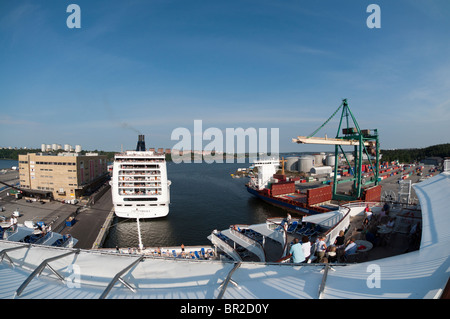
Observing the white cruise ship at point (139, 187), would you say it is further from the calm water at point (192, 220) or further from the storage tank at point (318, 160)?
the storage tank at point (318, 160)

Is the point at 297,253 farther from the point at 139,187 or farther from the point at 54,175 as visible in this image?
the point at 54,175

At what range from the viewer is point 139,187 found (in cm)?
1988

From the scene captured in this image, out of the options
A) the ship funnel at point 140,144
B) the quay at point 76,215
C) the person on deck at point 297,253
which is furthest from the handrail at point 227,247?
the ship funnel at point 140,144

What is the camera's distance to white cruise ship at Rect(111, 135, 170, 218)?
19.3 meters

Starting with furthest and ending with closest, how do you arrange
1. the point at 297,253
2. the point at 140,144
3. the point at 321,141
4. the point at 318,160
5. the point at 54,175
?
1. the point at 318,160
2. the point at 140,144
3. the point at 54,175
4. the point at 321,141
5. the point at 297,253

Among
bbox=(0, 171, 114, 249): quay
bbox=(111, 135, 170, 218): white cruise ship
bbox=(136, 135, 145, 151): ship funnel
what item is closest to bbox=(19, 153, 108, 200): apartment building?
bbox=(0, 171, 114, 249): quay

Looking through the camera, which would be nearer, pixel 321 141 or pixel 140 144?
pixel 321 141

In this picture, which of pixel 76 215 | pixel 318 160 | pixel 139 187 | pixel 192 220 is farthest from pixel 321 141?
pixel 318 160

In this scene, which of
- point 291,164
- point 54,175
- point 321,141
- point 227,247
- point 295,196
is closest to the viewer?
point 227,247

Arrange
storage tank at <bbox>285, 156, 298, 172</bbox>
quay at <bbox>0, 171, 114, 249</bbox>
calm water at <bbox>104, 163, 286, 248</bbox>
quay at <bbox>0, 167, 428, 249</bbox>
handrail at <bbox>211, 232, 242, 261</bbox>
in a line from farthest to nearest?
1. storage tank at <bbox>285, 156, 298, 172</bbox>
2. calm water at <bbox>104, 163, 286, 248</bbox>
3. quay at <bbox>0, 171, 114, 249</bbox>
4. quay at <bbox>0, 167, 428, 249</bbox>
5. handrail at <bbox>211, 232, 242, 261</bbox>

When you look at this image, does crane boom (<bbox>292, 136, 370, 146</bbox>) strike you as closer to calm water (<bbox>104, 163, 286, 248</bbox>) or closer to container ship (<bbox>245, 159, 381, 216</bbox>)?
container ship (<bbox>245, 159, 381, 216</bbox>)

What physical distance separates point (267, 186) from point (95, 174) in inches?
1079

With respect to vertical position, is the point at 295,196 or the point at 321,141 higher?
the point at 321,141
